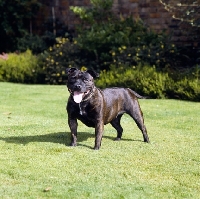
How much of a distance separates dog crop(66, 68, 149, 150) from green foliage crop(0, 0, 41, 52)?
39.5 feet

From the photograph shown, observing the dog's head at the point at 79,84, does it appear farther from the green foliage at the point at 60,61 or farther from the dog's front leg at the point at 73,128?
the green foliage at the point at 60,61

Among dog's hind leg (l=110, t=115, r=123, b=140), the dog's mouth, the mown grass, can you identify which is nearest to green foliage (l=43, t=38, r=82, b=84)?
the mown grass

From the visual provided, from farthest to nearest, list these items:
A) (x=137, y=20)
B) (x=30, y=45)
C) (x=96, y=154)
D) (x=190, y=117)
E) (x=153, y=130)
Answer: (x=30, y=45)
(x=137, y=20)
(x=190, y=117)
(x=153, y=130)
(x=96, y=154)

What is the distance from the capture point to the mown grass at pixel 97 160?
584 centimetres

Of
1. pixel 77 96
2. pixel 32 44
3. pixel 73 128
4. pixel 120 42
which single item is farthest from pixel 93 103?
pixel 32 44

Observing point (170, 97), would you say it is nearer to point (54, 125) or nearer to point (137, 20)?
point (137, 20)

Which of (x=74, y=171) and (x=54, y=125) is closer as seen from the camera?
(x=74, y=171)

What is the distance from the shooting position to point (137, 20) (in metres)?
17.1

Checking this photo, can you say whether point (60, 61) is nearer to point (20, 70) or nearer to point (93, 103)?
point (20, 70)

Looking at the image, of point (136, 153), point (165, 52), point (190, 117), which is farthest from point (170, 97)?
point (136, 153)

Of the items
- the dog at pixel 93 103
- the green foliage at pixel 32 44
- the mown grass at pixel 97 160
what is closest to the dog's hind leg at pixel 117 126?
the mown grass at pixel 97 160

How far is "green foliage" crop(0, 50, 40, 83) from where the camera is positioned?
671 inches

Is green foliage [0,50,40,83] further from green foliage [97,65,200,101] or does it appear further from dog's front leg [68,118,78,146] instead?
dog's front leg [68,118,78,146]

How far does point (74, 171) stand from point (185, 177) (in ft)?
4.18
